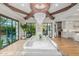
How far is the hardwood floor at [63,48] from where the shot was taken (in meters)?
5.18

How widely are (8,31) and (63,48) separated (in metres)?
1.26

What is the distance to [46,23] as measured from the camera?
5309 mm

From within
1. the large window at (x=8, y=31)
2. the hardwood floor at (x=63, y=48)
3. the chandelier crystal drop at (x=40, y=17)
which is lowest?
the hardwood floor at (x=63, y=48)

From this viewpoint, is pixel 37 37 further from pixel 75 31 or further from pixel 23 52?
pixel 75 31

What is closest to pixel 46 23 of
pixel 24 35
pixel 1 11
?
pixel 24 35

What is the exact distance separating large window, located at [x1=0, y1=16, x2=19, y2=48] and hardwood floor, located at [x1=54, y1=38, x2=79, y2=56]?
100cm

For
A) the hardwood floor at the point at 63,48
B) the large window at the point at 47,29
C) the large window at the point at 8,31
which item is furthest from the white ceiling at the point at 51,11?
the hardwood floor at the point at 63,48

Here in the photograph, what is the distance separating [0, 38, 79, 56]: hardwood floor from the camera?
5.18 meters

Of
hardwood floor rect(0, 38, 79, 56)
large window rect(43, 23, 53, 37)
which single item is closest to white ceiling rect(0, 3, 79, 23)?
large window rect(43, 23, 53, 37)

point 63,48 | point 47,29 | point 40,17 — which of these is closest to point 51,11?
point 40,17

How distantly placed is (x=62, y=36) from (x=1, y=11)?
143cm

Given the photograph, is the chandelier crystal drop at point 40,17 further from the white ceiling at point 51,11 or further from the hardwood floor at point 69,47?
the hardwood floor at point 69,47

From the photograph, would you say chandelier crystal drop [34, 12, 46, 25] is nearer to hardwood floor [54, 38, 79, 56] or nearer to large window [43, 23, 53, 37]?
large window [43, 23, 53, 37]

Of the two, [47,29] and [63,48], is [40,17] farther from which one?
[63,48]
